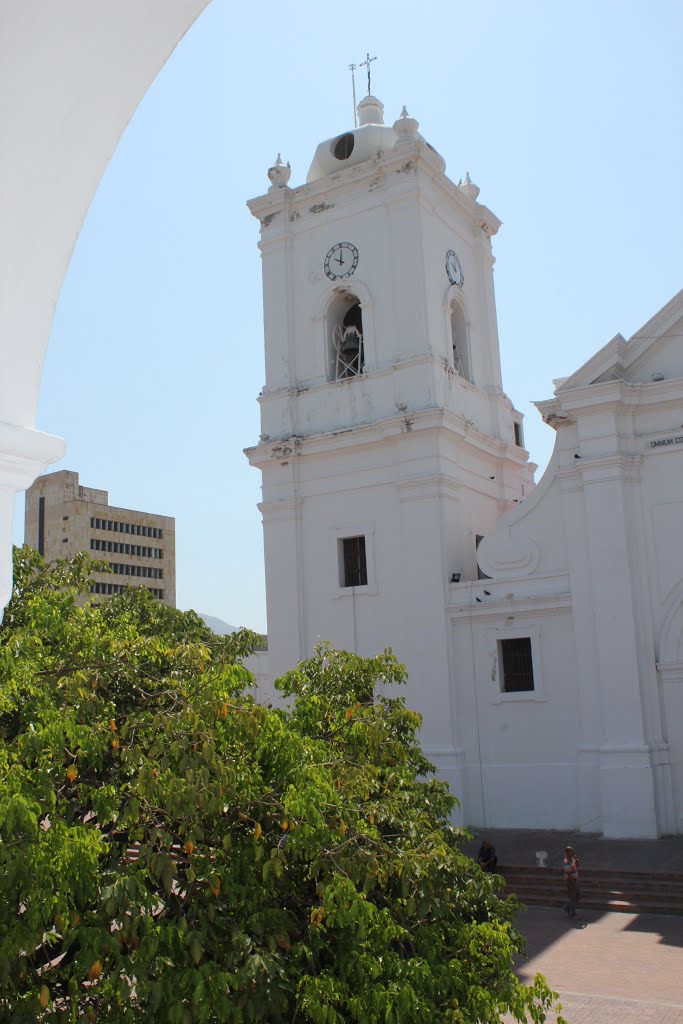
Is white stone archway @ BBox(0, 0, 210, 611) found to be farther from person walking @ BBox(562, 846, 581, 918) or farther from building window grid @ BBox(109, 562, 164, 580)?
building window grid @ BBox(109, 562, 164, 580)

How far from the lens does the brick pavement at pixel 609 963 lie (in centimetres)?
1055

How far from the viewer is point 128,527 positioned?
83.9m

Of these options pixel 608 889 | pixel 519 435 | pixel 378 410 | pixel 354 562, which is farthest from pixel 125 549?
pixel 608 889

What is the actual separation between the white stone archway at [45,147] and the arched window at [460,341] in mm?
22381

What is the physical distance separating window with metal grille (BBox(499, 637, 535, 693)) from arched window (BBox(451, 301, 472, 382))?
24.1 feet

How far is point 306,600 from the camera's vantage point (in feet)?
74.6

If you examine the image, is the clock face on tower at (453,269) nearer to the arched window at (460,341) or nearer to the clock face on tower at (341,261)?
the arched window at (460,341)

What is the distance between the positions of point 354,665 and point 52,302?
7437mm

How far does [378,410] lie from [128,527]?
212 feet

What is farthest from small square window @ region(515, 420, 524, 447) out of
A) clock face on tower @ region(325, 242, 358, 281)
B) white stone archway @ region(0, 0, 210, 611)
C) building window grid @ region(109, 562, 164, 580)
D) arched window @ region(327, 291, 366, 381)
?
building window grid @ region(109, 562, 164, 580)

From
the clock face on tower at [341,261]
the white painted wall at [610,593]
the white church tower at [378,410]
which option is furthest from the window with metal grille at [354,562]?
the clock face on tower at [341,261]

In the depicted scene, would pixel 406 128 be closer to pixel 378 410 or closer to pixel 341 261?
pixel 341 261

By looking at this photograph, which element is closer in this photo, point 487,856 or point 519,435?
point 487,856

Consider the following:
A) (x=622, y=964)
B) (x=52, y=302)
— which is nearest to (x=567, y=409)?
(x=622, y=964)
